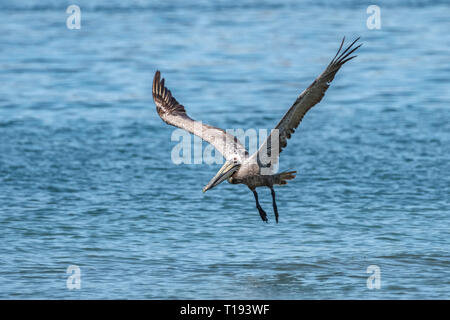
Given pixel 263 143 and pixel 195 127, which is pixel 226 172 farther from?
pixel 195 127

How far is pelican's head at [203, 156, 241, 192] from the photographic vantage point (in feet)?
40.3

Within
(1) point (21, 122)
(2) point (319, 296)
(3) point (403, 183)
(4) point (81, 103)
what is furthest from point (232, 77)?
(2) point (319, 296)

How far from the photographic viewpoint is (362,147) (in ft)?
65.4

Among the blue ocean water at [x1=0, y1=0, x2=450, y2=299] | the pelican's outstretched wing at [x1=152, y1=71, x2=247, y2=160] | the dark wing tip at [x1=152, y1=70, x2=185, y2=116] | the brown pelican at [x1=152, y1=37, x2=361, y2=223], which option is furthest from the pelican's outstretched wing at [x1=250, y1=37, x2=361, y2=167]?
the dark wing tip at [x1=152, y1=70, x2=185, y2=116]

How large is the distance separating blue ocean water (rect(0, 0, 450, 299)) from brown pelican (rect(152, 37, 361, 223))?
1.38 m

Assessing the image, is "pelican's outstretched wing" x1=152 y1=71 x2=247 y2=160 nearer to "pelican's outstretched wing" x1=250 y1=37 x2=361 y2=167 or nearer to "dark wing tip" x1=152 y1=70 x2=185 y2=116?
"dark wing tip" x1=152 y1=70 x2=185 y2=116

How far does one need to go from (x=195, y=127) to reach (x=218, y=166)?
564 centimetres

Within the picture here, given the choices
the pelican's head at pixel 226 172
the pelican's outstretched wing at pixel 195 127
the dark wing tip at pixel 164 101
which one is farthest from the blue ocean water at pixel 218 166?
the dark wing tip at pixel 164 101

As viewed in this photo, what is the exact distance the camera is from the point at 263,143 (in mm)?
11922

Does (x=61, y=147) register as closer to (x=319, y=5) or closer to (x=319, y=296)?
(x=319, y=296)

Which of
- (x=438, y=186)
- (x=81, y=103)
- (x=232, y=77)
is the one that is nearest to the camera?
(x=438, y=186)

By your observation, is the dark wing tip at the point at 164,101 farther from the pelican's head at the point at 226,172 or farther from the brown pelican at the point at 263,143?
the pelican's head at the point at 226,172

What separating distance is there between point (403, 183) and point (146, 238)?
550 cm

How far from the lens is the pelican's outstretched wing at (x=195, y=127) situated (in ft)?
42.6
